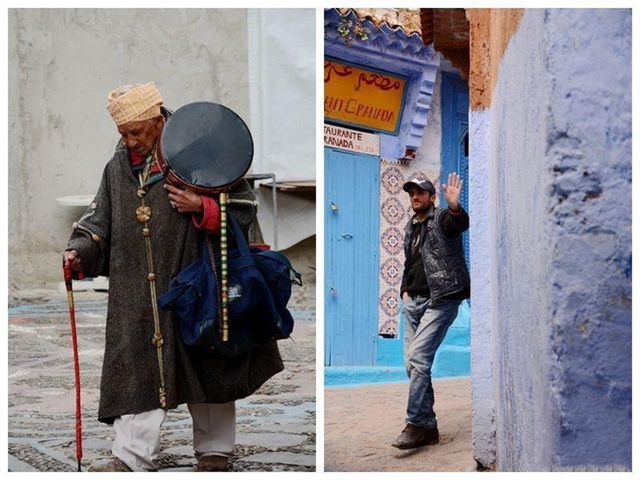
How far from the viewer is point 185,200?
15.4ft

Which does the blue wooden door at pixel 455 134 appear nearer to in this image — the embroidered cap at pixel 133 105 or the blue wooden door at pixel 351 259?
the blue wooden door at pixel 351 259

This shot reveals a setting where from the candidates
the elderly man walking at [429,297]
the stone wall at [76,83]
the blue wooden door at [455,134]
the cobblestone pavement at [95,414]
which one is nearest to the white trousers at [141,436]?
the cobblestone pavement at [95,414]

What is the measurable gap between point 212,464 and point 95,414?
5.96ft

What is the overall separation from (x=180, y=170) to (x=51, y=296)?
11339 millimetres

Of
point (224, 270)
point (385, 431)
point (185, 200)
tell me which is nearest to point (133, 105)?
point (185, 200)

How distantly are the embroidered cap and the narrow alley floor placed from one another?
2384 mm

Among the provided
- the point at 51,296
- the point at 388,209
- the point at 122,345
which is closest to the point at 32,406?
the point at 122,345

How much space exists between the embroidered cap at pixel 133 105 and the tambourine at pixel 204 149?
15 centimetres

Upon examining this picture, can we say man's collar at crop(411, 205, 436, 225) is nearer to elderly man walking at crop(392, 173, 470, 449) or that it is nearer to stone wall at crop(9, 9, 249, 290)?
elderly man walking at crop(392, 173, 470, 449)

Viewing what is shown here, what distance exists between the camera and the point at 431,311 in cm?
681

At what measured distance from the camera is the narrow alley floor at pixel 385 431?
6.43m

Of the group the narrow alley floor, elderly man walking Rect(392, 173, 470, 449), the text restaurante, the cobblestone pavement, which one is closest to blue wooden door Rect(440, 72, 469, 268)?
the text restaurante

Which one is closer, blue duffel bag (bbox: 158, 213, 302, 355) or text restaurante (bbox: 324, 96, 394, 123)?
blue duffel bag (bbox: 158, 213, 302, 355)

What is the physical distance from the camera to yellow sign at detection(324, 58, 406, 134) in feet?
35.6
